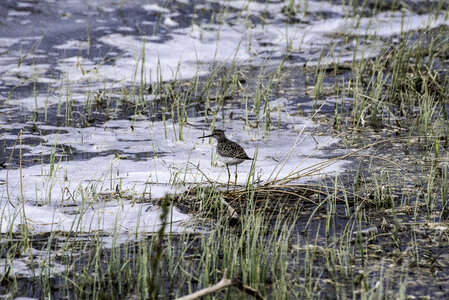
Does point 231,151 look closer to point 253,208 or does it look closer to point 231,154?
point 231,154

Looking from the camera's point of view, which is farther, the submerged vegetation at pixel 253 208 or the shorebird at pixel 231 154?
the shorebird at pixel 231 154

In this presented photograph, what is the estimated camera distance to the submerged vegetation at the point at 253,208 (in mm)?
3725

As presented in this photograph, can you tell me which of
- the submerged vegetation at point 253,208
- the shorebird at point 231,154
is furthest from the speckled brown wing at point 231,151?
the submerged vegetation at point 253,208

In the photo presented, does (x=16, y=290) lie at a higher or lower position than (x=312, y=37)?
lower

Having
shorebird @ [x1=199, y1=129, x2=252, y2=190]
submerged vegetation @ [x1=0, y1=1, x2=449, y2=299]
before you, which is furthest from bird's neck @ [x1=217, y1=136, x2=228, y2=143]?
submerged vegetation @ [x1=0, y1=1, x2=449, y2=299]

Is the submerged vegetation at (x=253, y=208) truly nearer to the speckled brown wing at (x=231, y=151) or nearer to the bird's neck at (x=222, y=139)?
the speckled brown wing at (x=231, y=151)

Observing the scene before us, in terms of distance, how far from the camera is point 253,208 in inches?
183

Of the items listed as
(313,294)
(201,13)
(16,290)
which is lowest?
(16,290)

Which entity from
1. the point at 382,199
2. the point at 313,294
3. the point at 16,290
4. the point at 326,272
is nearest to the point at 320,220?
the point at 382,199

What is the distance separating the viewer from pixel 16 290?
12.0 ft

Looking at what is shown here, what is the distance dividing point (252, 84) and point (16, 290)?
5723mm

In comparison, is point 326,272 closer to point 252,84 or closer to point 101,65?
point 252,84

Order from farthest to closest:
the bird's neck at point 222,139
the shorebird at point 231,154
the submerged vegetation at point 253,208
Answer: the bird's neck at point 222,139
the shorebird at point 231,154
the submerged vegetation at point 253,208

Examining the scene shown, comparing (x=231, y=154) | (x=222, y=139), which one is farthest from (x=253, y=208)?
(x=222, y=139)
